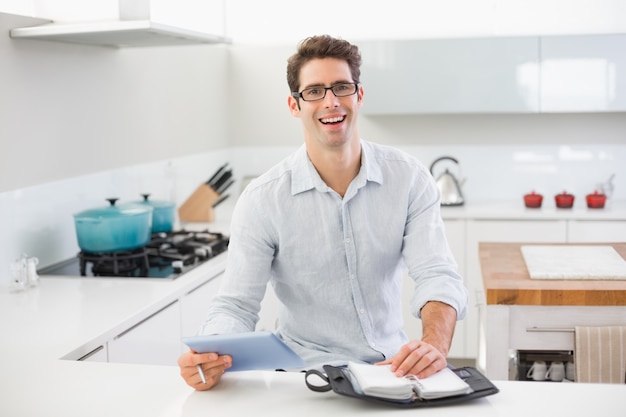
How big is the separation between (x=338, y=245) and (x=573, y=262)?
1121 millimetres

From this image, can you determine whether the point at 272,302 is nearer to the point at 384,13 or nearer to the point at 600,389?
the point at 384,13

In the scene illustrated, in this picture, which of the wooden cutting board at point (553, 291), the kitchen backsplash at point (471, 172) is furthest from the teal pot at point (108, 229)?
the wooden cutting board at point (553, 291)

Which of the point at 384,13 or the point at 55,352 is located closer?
the point at 55,352

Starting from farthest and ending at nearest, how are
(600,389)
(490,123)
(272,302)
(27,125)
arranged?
1. (490,123)
2. (272,302)
3. (27,125)
4. (600,389)

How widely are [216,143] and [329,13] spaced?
1.16 m

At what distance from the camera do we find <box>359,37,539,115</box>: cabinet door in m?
4.68

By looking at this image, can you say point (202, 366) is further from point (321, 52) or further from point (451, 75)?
point (451, 75)

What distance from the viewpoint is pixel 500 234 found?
15.1 ft

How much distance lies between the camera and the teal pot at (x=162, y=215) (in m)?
3.87

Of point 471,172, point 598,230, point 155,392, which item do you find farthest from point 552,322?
point 471,172

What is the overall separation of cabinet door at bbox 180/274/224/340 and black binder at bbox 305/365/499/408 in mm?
1331

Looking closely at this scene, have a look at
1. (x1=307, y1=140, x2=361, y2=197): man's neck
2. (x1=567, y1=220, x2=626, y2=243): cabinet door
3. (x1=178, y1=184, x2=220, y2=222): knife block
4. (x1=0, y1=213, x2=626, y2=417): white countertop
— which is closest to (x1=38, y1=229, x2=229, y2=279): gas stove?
(x1=178, y1=184, x2=220, y2=222): knife block

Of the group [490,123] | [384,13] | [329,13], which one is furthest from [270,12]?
[490,123]

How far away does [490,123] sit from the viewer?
515cm
